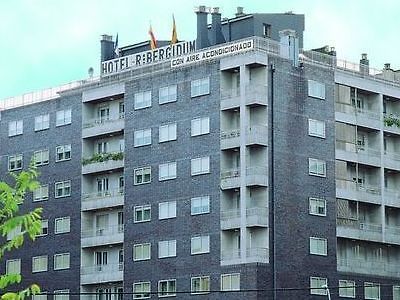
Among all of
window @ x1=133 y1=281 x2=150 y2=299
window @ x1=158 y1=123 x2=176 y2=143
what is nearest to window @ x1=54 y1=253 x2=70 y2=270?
window @ x1=133 y1=281 x2=150 y2=299

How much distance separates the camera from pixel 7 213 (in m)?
21.9

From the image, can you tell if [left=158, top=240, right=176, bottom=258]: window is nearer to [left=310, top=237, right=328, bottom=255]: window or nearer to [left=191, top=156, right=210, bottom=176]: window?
[left=191, top=156, right=210, bottom=176]: window

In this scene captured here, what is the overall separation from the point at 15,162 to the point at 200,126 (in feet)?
80.2

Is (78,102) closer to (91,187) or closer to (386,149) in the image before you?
(91,187)

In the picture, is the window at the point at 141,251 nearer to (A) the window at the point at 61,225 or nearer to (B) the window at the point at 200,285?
(B) the window at the point at 200,285

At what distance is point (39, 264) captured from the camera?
110500 mm

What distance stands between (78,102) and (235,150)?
785 inches

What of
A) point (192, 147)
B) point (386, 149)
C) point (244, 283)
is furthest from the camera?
point (386, 149)

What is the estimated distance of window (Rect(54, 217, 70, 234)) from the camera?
109m

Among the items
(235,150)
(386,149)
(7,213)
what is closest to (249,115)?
(235,150)

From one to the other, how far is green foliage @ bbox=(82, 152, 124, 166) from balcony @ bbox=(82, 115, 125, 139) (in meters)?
1.98

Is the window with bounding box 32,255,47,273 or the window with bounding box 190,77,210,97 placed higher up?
the window with bounding box 190,77,210,97

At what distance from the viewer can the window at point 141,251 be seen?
10119cm

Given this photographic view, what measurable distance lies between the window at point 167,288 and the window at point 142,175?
934 centimetres
